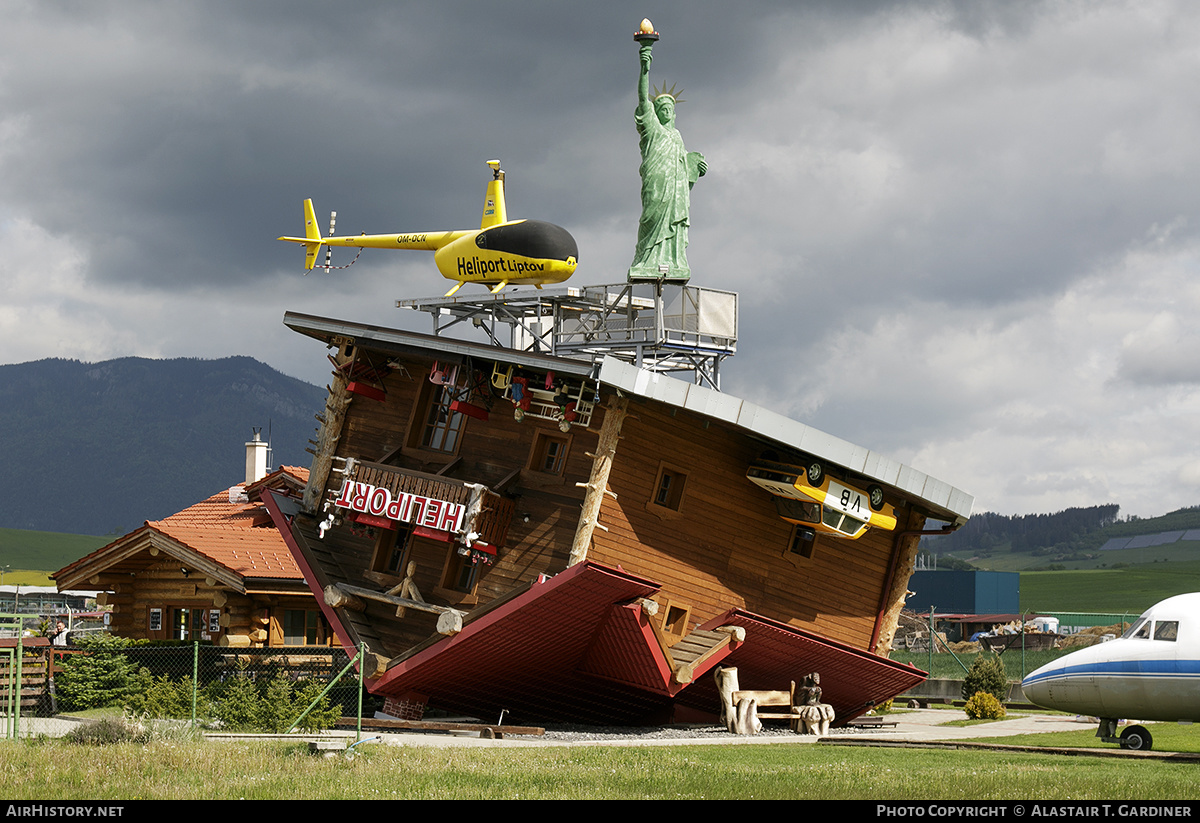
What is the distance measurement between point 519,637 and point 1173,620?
11.0 metres

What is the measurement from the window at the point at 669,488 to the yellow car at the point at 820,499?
135 cm

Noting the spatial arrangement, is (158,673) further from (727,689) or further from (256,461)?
(256,461)

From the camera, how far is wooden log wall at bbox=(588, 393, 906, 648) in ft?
73.7

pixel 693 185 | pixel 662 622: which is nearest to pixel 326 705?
pixel 662 622

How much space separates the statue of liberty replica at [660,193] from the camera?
3244cm

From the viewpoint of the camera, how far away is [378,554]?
2527cm

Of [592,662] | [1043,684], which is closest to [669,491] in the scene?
[592,662]

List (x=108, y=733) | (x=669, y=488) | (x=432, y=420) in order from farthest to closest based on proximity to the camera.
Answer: (x=432, y=420)
(x=669, y=488)
(x=108, y=733)

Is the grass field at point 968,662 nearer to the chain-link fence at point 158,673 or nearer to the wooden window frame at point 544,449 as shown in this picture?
the chain-link fence at point 158,673

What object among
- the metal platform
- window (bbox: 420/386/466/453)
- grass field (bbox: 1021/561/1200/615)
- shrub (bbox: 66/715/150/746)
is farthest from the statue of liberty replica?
grass field (bbox: 1021/561/1200/615)

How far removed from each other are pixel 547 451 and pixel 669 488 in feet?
7.93

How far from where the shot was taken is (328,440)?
26.0 metres

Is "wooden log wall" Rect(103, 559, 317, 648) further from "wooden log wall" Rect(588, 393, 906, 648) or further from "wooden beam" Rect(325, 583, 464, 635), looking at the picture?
"wooden log wall" Rect(588, 393, 906, 648)
